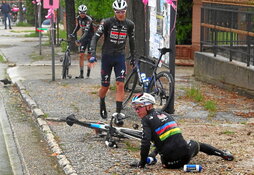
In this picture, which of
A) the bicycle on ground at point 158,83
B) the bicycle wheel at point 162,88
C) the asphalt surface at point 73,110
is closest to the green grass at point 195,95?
the asphalt surface at point 73,110

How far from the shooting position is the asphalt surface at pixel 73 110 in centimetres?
894

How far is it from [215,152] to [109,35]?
3.60 m

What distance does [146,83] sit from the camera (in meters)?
12.7

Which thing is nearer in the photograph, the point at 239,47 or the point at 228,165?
the point at 228,165

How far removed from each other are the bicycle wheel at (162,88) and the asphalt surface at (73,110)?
0.47 m

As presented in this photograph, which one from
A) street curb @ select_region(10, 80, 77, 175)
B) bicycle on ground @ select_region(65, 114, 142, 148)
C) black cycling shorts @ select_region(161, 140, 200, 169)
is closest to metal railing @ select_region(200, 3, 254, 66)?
street curb @ select_region(10, 80, 77, 175)

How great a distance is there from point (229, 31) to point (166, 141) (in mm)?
9303

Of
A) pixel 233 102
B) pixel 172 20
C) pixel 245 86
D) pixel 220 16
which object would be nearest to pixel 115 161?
pixel 172 20

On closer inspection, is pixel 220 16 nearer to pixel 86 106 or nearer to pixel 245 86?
pixel 245 86

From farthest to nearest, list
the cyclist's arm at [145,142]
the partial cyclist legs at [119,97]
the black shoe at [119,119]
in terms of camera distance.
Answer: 1. the partial cyclist legs at [119,97]
2. the black shoe at [119,119]
3. the cyclist's arm at [145,142]

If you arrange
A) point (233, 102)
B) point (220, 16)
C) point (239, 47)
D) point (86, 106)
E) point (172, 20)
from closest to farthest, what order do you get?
point (172, 20)
point (86, 106)
point (233, 102)
point (239, 47)
point (220, 16)

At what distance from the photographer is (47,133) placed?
36.1 feet

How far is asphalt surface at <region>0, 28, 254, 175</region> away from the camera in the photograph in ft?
29.3

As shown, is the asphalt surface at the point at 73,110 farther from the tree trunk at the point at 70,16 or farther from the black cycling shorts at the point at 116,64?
the tree trunk at the point at 70,16
